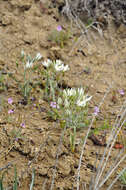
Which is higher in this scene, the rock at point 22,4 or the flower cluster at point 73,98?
the rock at point 22,4

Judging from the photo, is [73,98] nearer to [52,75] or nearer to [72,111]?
[72,111]

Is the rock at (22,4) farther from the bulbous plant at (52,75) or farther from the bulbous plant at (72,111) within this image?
the bulbous plant at (72,111)

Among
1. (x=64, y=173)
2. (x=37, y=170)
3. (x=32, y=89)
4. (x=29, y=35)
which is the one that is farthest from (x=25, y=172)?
(x=29, y=35)

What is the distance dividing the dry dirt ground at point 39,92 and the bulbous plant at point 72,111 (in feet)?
0.25

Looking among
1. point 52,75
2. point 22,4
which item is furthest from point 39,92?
point 22,4

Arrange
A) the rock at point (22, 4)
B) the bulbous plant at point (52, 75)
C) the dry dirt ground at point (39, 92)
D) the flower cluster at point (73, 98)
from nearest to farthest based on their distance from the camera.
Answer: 1. the dry dirt ground at point (39, 92)
2. the flower cluster at point (73, 98)
3. the bulbous plant at point (52, 75)
4. the rock at point (22, 4)

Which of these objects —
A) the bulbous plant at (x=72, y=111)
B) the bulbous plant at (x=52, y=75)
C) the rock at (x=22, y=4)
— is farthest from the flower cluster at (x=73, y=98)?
the rock at (x=22, y=4)

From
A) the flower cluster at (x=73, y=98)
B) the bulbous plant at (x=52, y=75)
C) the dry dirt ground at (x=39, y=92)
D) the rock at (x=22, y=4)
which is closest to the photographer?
the dry dirt ground at (x=39, y=92)

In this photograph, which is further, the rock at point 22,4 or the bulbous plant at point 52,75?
the rock at point 22,4

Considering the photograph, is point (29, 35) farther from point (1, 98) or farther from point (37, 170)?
point (37, 170)

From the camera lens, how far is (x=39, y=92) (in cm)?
260

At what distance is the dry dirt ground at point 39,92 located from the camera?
5.70 ft

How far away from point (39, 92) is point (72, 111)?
2.25 feet

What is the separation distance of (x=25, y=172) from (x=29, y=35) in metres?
2.09
